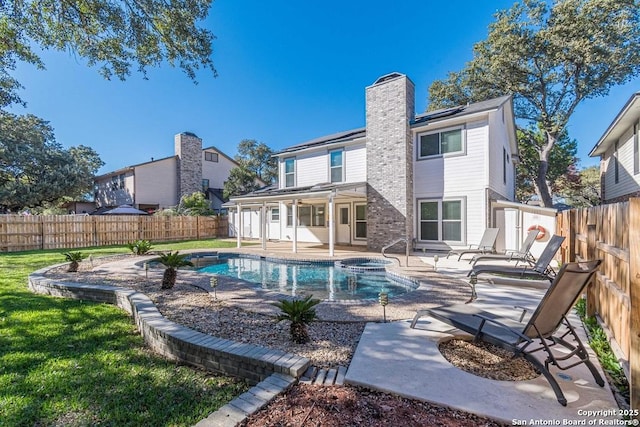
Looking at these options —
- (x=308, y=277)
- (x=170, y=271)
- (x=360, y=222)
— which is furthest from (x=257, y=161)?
(x=170, y=271)

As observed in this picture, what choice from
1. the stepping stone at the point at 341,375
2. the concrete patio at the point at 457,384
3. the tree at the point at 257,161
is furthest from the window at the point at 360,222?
the tree at the point at 257,161

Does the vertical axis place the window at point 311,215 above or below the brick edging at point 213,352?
above

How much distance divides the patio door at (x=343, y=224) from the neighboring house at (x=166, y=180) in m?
15.5

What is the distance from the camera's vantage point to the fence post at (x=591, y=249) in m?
4.30

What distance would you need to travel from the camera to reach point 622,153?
13.1 m

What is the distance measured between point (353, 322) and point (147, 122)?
2422 cm

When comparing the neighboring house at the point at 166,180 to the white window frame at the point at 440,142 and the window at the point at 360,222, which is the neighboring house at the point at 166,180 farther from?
the white window frame at the point at 440,142

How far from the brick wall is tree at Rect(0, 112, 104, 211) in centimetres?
2419

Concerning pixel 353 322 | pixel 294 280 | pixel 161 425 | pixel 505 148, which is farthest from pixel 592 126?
pixel 161 425

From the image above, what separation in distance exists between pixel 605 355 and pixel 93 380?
5.49 meters

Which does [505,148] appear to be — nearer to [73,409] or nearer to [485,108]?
[485,108]

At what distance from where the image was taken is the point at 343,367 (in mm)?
3119

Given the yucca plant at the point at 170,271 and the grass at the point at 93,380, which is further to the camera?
the yucca plant at the point at 170,271

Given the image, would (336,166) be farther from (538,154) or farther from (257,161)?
(538,154)
